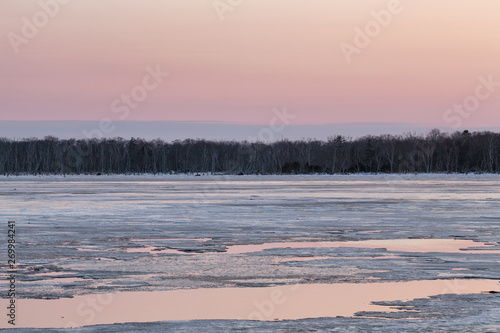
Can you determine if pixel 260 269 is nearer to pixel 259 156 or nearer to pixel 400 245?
pixel 400 245

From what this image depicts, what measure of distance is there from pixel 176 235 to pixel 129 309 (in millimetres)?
9154

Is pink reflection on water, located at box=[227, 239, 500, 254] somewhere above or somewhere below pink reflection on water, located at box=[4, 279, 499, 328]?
above

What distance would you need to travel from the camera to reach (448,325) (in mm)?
8281

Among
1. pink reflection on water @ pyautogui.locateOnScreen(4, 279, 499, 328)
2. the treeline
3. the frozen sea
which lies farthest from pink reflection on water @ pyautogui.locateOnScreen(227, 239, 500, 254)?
the treeline

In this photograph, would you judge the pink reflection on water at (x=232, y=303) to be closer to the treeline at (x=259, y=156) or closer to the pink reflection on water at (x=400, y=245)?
the pink reflection on water at (x=400, y=245)

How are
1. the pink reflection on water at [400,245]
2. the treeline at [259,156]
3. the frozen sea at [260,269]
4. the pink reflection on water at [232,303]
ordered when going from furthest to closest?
1. the treeline at [259,156]
2. the pink reflection on water at [400,245]
3. the pink reflection on water at [232,303]
4. the frozen sea at [260,269]

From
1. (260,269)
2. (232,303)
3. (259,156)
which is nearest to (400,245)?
(260,269)

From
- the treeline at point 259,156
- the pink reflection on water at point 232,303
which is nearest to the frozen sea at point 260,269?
the pink reflection on water at point 232,303

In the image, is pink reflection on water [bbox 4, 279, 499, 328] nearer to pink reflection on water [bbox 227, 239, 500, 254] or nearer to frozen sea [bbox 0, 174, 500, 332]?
frozen sea [bbox 0, 174, 500, 332]

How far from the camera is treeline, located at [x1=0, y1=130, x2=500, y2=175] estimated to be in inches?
5241

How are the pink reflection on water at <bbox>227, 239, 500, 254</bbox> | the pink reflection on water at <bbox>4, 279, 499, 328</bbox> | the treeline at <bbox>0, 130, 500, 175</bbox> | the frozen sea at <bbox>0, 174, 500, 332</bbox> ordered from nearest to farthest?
the frozen sea at <bbox>0, 174, 500, 332</bbox>
the pink reflection on water at <bbox>4, 279, 499, 328</bbox>
the pink reflection on water at <bbox>227, 239, 500, 254</bbox>
the treeline at <bbox>0, 130, 500, 175</bbox>

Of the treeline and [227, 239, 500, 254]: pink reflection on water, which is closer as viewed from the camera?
[227, 239, 500, 254]: pink reflection on water

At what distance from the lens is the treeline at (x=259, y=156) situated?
133 m

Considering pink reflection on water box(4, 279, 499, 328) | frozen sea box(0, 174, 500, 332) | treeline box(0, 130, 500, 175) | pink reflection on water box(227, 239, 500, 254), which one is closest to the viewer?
frozen sea box(0, 174, 500, 332)
